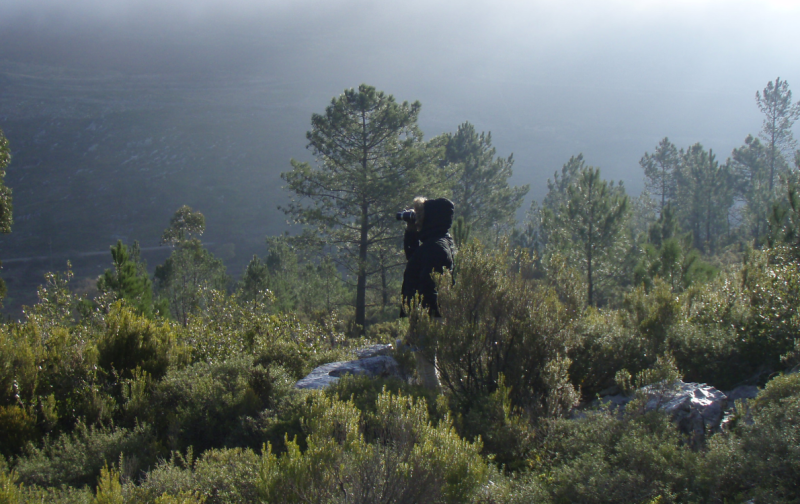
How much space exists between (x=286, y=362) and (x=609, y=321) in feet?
12.5

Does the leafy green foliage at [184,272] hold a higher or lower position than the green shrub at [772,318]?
lower

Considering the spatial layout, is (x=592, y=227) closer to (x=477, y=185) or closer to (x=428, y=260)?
(x=477, y=185)

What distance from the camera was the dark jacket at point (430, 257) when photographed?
15.9 ft

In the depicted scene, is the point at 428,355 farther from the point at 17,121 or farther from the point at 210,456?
the point at 17,121

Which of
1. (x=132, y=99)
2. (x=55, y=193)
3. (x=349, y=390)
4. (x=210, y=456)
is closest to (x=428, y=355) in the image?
(x=349, y=390)

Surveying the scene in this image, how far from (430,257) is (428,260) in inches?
1.3

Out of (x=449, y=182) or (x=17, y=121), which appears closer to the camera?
(x=449, y=182)

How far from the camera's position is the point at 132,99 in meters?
171

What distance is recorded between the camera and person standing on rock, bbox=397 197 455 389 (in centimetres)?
464

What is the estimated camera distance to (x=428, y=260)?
4887mm

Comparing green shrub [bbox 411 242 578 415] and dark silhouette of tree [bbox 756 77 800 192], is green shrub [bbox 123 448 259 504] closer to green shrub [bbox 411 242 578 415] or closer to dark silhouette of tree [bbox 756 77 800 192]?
green shrub [bbox 411 242 578 415]

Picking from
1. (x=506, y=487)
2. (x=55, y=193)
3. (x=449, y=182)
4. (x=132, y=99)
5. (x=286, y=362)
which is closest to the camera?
(x=506, y=487)

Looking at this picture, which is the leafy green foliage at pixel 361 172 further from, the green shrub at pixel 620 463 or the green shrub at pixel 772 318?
the green shrub at pixel 620 463

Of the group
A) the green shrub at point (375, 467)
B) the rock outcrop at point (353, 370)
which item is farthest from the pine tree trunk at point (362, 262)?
the green shrub at point (375, 467)
